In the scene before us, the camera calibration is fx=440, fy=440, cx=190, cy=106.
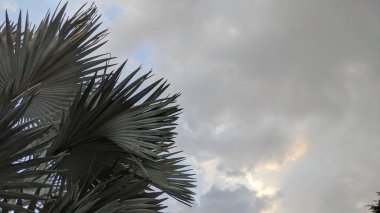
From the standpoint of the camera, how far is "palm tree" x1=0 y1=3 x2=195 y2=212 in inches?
157

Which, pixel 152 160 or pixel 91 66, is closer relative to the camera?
pixel 152 160

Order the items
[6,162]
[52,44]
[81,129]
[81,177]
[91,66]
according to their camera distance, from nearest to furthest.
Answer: [6,162] < [81,129] < [81,177] < [52,44] < [91,66]

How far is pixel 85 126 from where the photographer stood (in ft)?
14.1

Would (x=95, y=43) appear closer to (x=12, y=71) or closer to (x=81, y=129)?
(x=12, y=71)

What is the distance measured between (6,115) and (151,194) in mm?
2012

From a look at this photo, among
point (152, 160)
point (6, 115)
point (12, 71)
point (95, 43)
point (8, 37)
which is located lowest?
point (6, 115)

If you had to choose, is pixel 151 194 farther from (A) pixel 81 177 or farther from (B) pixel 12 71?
(B) pixel 12 71

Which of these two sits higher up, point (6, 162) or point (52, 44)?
point (52, 44)

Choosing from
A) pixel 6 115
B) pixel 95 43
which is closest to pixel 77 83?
pixel 95 43

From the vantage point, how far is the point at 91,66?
5.38 metres

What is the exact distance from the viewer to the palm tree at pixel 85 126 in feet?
13.1

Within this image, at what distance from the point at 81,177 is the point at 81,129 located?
0.59 m

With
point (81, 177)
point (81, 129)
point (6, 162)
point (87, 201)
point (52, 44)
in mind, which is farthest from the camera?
point (52, 44)

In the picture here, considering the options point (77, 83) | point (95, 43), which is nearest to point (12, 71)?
point (77, 83)
